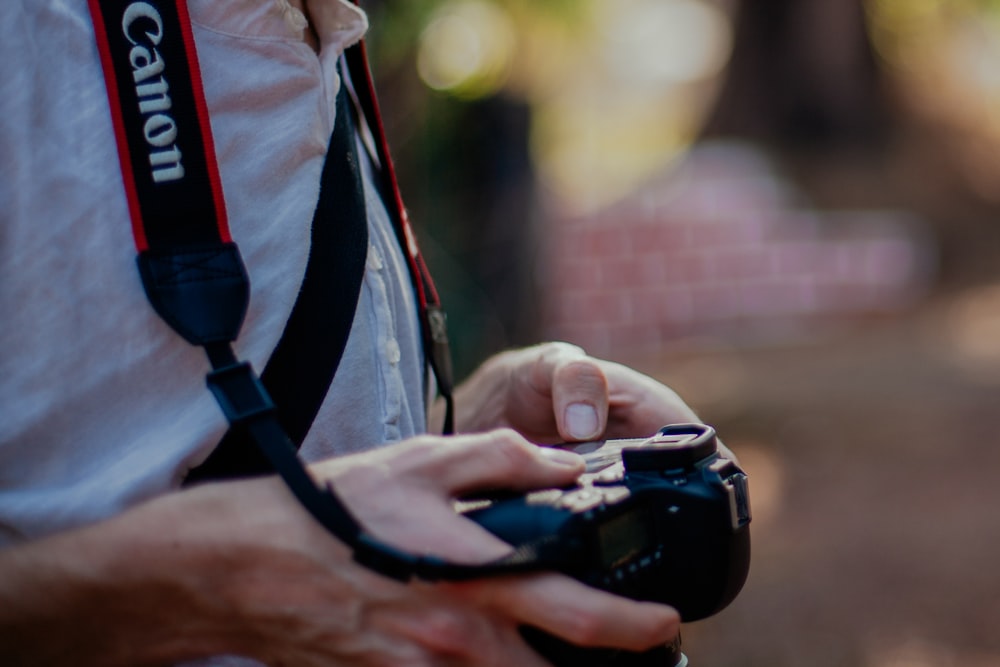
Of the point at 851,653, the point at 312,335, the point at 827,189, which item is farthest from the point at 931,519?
the point at 827,189

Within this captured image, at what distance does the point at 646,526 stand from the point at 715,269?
6.76 m

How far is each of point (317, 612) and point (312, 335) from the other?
0.31 meters

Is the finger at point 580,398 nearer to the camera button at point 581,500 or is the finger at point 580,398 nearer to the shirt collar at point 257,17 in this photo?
the camera button at point 581,500

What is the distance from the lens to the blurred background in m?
4.22

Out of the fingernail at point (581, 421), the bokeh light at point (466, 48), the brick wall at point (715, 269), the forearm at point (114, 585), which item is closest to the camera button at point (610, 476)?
the fingernail at point (581, 421)

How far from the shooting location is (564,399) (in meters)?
1.34

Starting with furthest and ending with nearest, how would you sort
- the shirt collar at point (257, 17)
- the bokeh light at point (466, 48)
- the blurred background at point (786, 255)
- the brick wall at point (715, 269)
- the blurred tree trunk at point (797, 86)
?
the blurred tree trunk at point (797, 86) → the brick wall at point (715, 269) → the bokeh light at point (466, 48) → the blurred background at point (786, 255) → the shirt collar at point (257, 17)

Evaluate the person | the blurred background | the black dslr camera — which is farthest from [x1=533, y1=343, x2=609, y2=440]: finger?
the blurred background

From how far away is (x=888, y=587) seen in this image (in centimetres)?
412

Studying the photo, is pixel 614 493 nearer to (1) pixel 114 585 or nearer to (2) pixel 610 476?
(2) pixel 610 476

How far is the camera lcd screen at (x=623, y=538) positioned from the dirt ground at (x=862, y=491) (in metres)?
2.97

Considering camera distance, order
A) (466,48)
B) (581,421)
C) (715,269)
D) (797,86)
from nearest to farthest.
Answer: (581,421), (466,48), (715,269), (797,86)

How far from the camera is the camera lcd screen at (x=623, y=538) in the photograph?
3.10ft

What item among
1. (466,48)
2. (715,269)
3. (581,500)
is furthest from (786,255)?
(581,500)
